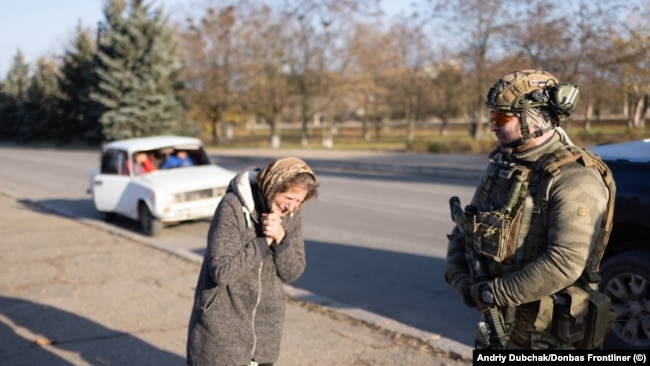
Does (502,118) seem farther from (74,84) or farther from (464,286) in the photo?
(74,84)

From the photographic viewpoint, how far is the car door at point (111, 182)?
11038 millimetres

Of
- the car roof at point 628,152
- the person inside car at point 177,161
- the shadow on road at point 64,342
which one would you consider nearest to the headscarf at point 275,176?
the shadow on road at point 64,342

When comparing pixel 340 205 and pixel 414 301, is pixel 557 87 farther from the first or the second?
pixel 340 205

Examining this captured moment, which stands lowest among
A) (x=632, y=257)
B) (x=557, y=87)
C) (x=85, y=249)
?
(x=85, y=249)

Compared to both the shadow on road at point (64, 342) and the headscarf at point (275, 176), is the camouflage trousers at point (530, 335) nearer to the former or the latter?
the headscarf at point (275, 176)

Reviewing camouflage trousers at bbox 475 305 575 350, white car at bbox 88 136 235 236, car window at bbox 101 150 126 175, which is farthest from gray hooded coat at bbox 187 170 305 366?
car window at bbox 101 150 126 175

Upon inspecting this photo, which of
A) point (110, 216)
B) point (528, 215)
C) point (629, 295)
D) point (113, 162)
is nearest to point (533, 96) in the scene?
point (528, 215)

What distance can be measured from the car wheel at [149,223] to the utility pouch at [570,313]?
27.3 ft

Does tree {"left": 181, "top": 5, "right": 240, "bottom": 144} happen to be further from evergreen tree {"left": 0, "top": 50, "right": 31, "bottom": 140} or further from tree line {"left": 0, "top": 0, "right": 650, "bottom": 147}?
evergreen tree {"left": 0, "top": 50, "right": 31, "bottom": 140}

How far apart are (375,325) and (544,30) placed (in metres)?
23.4

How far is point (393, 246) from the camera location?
8.85 metres

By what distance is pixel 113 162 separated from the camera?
1151cm

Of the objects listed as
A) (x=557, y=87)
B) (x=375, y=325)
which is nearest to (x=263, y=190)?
(x=557, y=87)

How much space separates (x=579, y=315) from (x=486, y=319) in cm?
38
